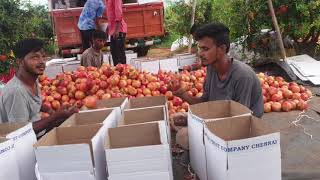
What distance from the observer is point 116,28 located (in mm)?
8016

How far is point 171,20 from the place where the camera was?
42.6 ft

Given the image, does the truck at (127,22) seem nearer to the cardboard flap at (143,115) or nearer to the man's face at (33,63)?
the man's face at (33,63)

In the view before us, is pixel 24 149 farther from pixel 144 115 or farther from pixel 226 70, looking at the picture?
pixel 226 70

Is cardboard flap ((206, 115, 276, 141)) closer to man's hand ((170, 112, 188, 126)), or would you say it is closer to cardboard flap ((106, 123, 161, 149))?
cardboard flap ((106, 123, 161, 149))

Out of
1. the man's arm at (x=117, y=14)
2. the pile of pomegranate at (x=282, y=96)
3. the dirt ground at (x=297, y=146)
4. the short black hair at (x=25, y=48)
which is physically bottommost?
the dirt ground at (x=297, y=146)

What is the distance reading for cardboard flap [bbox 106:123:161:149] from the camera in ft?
8.65

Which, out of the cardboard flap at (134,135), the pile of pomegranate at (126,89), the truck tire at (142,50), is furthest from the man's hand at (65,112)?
the truck tire at (142,50)

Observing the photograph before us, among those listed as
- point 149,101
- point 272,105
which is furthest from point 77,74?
point 272,105

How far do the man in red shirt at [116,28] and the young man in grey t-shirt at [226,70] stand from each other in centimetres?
454

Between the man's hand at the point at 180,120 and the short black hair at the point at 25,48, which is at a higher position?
the short black hair at the point at 25,48

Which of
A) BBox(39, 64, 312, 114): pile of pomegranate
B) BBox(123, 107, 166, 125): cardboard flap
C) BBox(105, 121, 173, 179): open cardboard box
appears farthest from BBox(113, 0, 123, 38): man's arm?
BBox(105, 121, 173, 179): open cardboard box

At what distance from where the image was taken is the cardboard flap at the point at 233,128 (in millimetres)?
2766

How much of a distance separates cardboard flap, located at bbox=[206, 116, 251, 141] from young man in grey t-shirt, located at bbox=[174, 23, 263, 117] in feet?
2.49

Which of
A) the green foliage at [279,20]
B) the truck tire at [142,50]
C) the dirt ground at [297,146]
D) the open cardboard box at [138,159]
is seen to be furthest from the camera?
the truck tire at [142,50]
